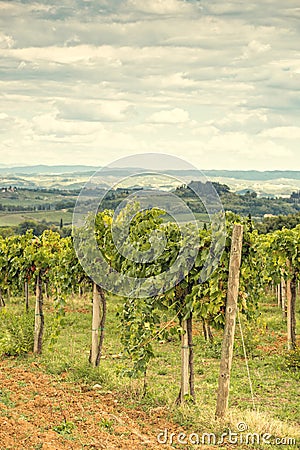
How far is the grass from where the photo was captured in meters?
6.76

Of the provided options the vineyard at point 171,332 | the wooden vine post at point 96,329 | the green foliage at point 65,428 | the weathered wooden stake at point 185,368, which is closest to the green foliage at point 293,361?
the vineyard at point 171,332

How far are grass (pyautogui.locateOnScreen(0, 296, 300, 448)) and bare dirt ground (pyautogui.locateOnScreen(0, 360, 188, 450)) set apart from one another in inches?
6.9

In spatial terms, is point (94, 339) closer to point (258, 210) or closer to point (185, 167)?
point (185, 167)

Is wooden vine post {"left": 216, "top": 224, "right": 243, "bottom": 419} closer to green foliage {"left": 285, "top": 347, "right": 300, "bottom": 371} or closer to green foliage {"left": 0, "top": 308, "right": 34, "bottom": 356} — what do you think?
green foliage {"left": 285, "top": 347, "right": 300, "bottom": 371}

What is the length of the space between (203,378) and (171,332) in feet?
10.3

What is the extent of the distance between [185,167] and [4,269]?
8.00 m

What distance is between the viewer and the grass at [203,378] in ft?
22.2

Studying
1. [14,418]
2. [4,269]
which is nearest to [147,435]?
[14,418]

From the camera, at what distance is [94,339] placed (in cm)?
964

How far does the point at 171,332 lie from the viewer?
7.39 meters

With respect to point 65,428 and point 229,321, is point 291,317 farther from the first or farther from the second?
point 65,428

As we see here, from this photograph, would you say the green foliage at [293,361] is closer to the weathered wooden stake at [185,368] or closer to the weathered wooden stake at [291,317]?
the weathered wooden stake at [291,317]

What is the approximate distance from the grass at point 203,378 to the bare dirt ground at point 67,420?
0.18 meters

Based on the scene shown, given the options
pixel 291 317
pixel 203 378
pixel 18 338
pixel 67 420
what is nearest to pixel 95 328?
pixel 18 338
